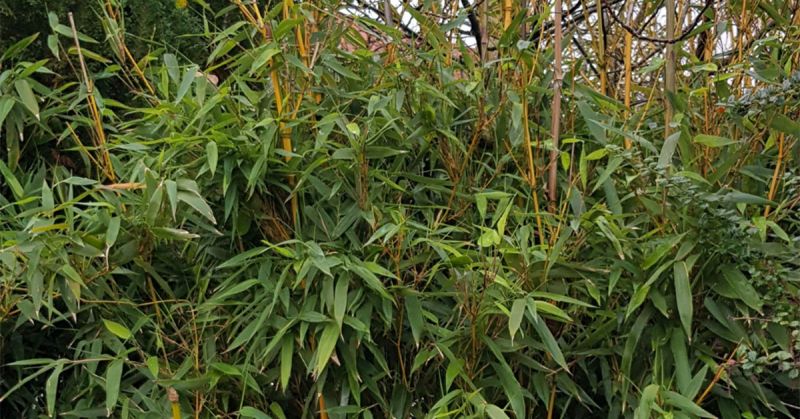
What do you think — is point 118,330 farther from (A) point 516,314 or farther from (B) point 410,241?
(A) point 516,314

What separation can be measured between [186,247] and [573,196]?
29.4 inches

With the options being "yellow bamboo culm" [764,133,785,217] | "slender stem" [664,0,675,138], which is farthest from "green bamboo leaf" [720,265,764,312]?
"slender stem" [664,0,675,138]

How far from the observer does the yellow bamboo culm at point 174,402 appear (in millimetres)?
1374

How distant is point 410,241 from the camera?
1465 millimetres

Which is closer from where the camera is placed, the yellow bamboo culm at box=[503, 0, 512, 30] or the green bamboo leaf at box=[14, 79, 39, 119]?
the green bamboo leaf at box=[14, 79, 39, 119]

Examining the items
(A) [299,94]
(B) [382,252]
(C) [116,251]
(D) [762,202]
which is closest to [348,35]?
(A) [299,94]

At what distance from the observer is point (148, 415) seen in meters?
1.45

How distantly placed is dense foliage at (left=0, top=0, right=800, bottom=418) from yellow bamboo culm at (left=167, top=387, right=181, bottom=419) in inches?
0.9

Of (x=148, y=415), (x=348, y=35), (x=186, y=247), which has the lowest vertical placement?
(x=148, y=415)

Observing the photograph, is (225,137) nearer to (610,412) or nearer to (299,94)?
(299,94)

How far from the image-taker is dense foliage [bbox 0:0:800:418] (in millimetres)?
1368

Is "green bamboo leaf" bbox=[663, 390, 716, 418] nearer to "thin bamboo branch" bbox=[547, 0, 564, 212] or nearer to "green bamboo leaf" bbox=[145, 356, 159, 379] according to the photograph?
"thin bamboo branch" bbox=[547, 0, 564, 212]

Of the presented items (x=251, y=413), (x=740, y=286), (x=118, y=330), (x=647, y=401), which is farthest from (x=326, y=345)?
(x=740, y=286)

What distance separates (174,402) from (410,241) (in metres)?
0.49
